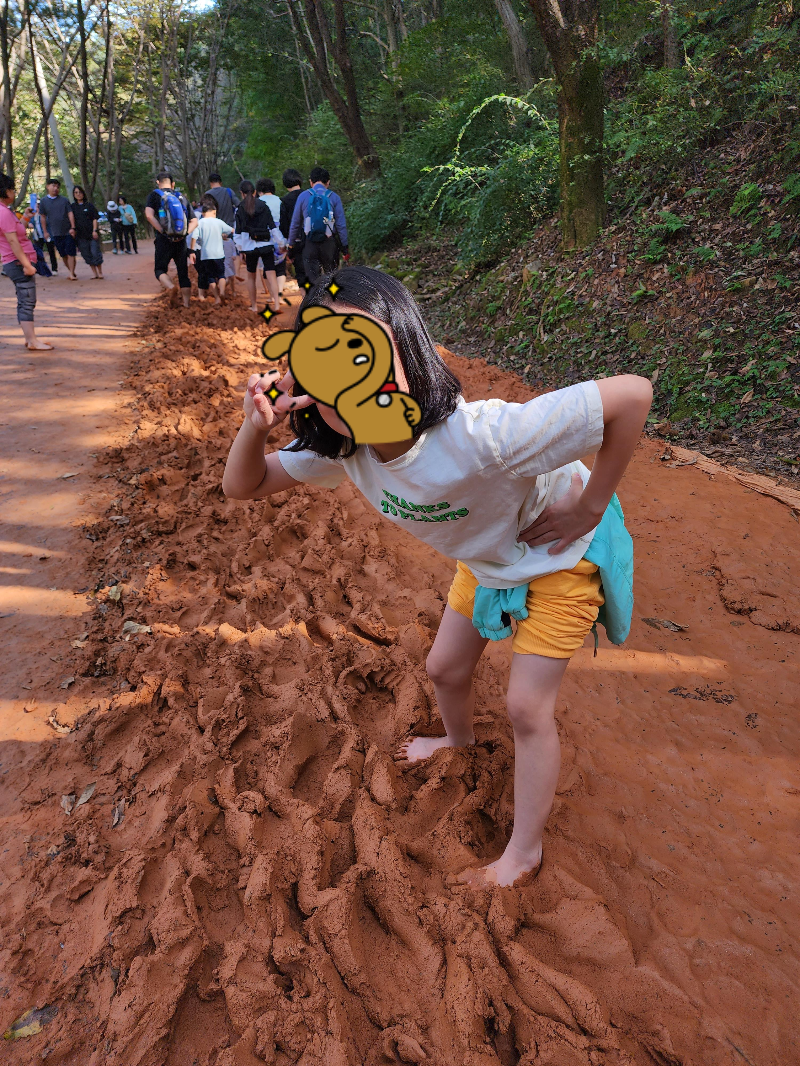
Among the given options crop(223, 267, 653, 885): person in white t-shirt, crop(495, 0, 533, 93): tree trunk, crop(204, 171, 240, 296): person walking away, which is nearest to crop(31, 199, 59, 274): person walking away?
crop(204, 171, 240, 296): person walking away

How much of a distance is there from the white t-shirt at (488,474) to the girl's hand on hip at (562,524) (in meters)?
0.02

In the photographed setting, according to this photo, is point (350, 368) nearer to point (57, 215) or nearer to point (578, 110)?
point (578, 110)

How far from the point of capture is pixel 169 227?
31.0 ft

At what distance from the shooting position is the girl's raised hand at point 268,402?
1461 millimetres

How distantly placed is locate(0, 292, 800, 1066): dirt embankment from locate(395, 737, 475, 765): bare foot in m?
0.07

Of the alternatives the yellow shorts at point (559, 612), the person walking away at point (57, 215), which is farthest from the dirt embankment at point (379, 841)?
the person walking away at point (57, 215)

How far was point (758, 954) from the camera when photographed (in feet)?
6.25

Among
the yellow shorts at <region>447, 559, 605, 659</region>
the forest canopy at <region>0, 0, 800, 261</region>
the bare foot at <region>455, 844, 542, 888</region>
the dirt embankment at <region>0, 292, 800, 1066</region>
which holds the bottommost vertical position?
the dirt embankment at <region>0, 292, 800, 1066</region>

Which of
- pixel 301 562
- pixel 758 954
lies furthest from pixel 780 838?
pixel 301 562

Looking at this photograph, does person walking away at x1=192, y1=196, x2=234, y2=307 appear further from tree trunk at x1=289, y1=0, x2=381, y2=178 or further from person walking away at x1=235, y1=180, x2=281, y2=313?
tree trunk at x1=289, y1=0, x2=381, y2=178

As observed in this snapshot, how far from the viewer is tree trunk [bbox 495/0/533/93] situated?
12.2m

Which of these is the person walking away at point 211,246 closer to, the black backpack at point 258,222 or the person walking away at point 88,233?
the black backpack at point 258,222

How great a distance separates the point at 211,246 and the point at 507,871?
9.29 meters

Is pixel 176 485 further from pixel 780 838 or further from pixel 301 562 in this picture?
pixel 780 838
